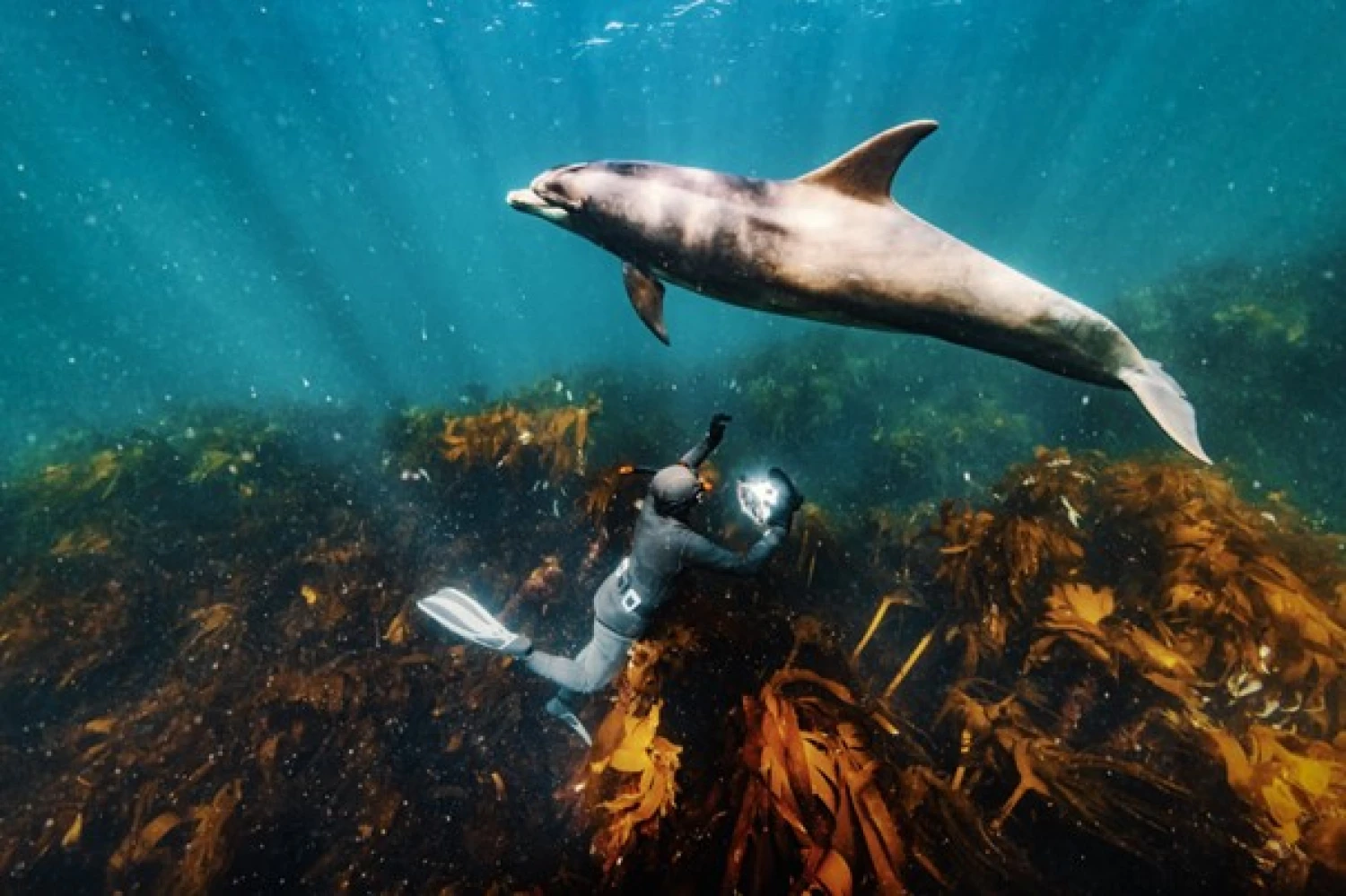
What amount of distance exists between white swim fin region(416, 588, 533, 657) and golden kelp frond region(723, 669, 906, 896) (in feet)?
7.96

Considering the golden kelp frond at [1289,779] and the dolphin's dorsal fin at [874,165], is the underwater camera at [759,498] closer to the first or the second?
the dolphin's dorsal fin at [874,165]

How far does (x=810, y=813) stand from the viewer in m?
3.56

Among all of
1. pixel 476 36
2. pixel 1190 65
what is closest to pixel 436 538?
pixel 476 36

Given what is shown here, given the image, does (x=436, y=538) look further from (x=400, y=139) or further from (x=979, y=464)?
(x=400, y=139)

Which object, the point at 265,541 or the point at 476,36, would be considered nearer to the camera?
the point at 265,541

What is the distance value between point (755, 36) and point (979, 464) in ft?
117

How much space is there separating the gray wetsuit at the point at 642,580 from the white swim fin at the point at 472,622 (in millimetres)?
229

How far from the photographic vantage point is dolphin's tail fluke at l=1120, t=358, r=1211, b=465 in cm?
288

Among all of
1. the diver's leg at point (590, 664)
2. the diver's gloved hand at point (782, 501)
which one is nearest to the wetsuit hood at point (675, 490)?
the diver's gloved hand at point (782, 501)

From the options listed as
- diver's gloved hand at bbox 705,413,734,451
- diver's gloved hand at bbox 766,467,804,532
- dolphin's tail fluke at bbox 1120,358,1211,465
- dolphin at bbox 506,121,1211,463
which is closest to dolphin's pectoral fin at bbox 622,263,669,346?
dolphin at bbox 506,121,1211,463

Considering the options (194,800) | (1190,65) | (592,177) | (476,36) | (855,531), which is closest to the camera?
(592,177)

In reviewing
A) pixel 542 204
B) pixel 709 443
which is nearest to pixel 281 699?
pixel 709 443

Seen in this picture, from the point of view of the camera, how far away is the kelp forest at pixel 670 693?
376 cm

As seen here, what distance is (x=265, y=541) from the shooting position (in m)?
8.92
